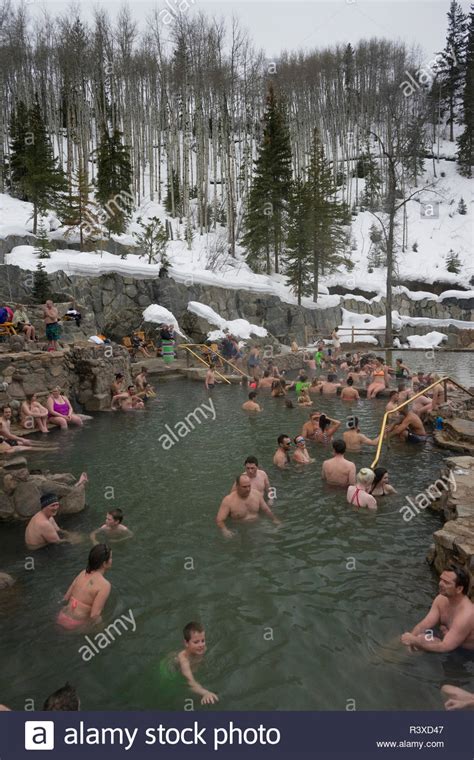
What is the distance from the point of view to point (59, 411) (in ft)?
40.5

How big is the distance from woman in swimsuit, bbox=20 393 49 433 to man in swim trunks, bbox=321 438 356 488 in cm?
711

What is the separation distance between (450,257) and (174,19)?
27.2 meters

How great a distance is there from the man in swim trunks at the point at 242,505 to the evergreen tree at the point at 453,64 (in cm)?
6104

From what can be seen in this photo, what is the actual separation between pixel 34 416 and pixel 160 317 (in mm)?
11085

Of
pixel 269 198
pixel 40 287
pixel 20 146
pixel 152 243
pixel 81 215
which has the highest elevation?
pixel 20 146

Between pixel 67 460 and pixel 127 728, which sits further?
pixel 67 460

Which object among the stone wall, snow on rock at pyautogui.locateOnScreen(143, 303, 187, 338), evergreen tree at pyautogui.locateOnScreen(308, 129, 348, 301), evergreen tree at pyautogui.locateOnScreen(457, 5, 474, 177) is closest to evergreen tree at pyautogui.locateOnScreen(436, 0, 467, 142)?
evergreen tree at pyautogui.locateOnScreen(457, 5, 474, 177)

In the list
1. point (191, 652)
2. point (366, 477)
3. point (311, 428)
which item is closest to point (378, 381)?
point (311, 428)

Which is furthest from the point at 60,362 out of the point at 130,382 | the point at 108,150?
the point at 108,150

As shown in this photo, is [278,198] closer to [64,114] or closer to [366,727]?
[64,114]

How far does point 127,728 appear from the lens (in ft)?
11.0

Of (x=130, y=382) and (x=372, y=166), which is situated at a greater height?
(x=372, y=166)

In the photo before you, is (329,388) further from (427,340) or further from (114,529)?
(427,340)

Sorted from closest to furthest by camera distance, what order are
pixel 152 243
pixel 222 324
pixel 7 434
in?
pixel 7 434
pixel 222 324
pixel 152 243
